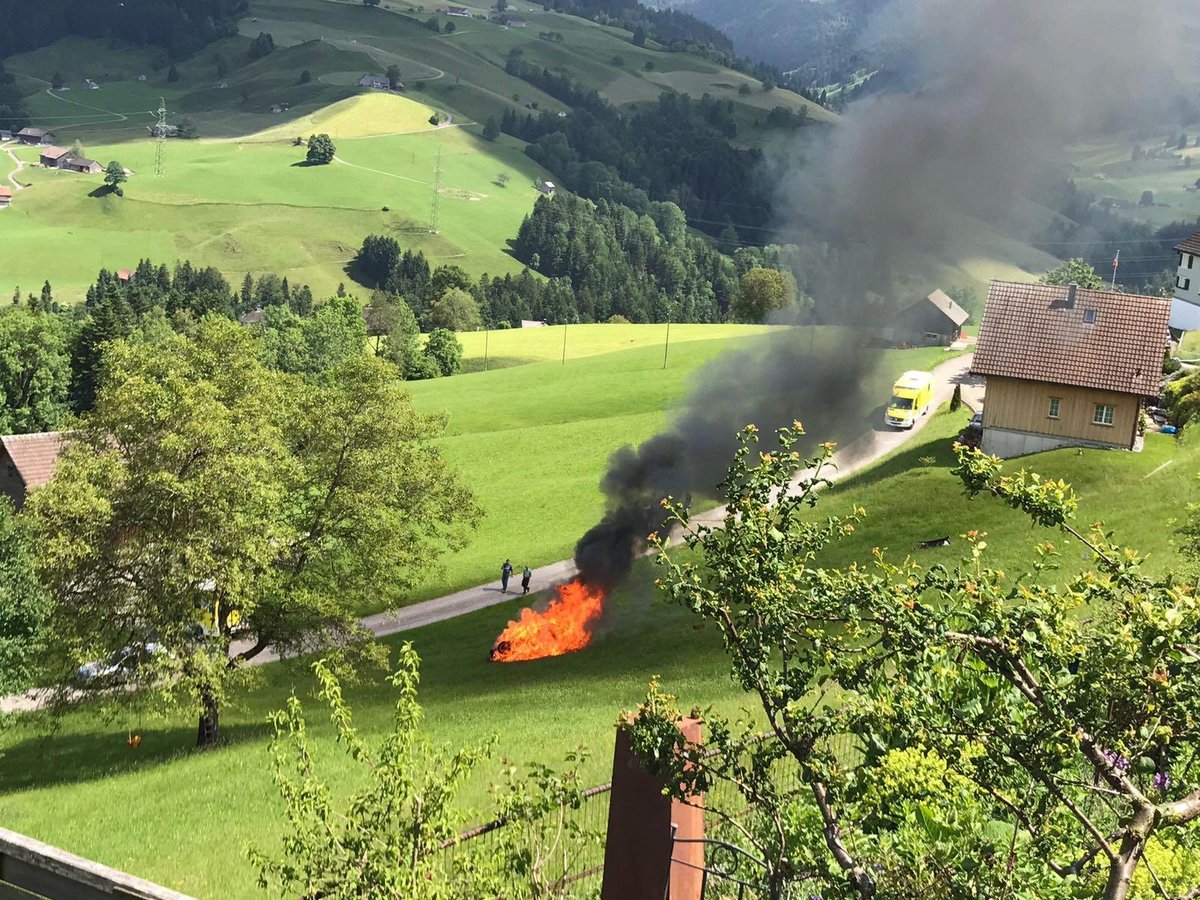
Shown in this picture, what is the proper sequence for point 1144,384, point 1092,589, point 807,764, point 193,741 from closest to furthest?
1. point 807,764
2. point 1092,589
3. point 193,741
4. point 1144,384

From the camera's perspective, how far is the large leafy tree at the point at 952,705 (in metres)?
10.1

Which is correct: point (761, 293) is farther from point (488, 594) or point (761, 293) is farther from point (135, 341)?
point (488, 594)

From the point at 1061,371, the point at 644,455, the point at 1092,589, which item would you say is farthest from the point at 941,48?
the point at 1092,589

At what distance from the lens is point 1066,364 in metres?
54.0

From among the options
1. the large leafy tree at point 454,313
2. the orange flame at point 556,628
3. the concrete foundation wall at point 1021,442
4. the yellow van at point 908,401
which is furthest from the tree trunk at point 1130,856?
the large leafy tree at point 454,313

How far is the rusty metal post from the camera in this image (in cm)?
1344

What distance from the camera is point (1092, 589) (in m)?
12.1

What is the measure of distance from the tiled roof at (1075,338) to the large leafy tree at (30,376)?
8845 centimetres

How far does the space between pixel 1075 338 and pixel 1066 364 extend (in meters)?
1.38

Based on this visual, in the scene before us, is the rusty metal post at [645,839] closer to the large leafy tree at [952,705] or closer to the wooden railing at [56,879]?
the large leafy tree at [952,705]

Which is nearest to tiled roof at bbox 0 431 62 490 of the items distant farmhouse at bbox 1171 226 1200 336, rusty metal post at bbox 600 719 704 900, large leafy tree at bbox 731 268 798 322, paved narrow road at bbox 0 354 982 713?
paved narrow road at bbox 0 354 982 713

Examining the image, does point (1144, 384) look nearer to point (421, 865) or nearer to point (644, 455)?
point (644, 455)

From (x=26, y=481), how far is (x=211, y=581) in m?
40.2

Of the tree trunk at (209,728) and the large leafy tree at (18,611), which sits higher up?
the large leafy tree at (18,611)
